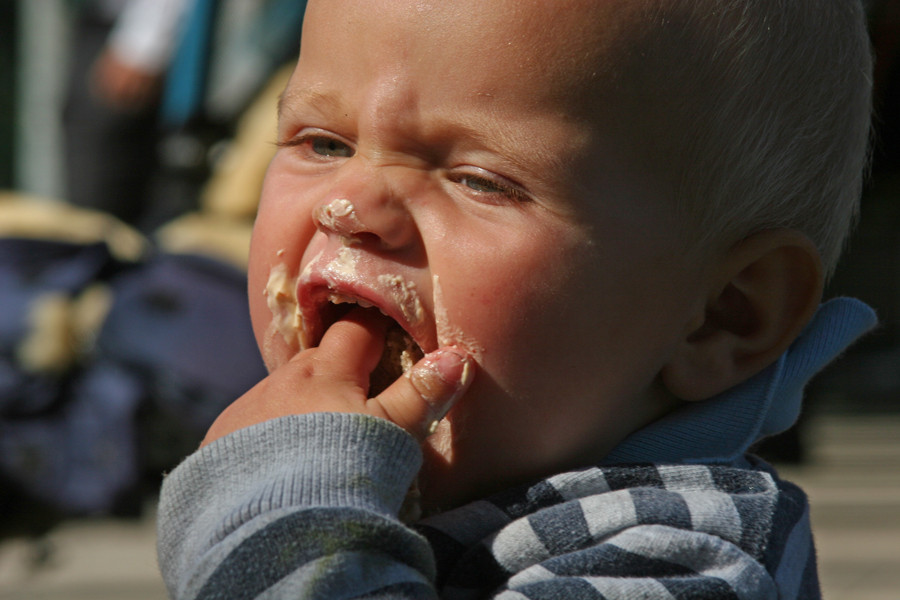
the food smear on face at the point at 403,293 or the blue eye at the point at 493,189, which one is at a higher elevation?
the blue eye at the point at 493,189

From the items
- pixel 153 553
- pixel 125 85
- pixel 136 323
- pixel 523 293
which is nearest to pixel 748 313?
pixel 523 293

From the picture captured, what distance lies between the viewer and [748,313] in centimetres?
122

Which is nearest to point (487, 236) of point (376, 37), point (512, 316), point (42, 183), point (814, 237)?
point (512, 316)

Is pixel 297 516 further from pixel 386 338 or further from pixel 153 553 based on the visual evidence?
pixel 153 553

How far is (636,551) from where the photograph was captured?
3.30ft

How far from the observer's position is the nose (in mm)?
1060

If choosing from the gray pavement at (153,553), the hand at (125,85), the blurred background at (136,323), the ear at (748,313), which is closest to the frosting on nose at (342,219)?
the ear at (748,313)

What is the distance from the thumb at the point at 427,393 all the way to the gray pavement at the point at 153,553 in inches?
79.0

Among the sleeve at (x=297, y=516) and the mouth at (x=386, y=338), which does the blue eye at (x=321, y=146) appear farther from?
the sleeve at (x=297, y=516)

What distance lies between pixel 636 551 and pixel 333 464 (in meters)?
0.32

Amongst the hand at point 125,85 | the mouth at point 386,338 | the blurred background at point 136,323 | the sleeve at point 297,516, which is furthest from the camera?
the hand at point 125,85

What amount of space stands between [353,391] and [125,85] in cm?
318

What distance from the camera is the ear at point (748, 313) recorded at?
1188 mm

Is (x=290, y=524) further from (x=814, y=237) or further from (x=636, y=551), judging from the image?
(x=814, y=237)
